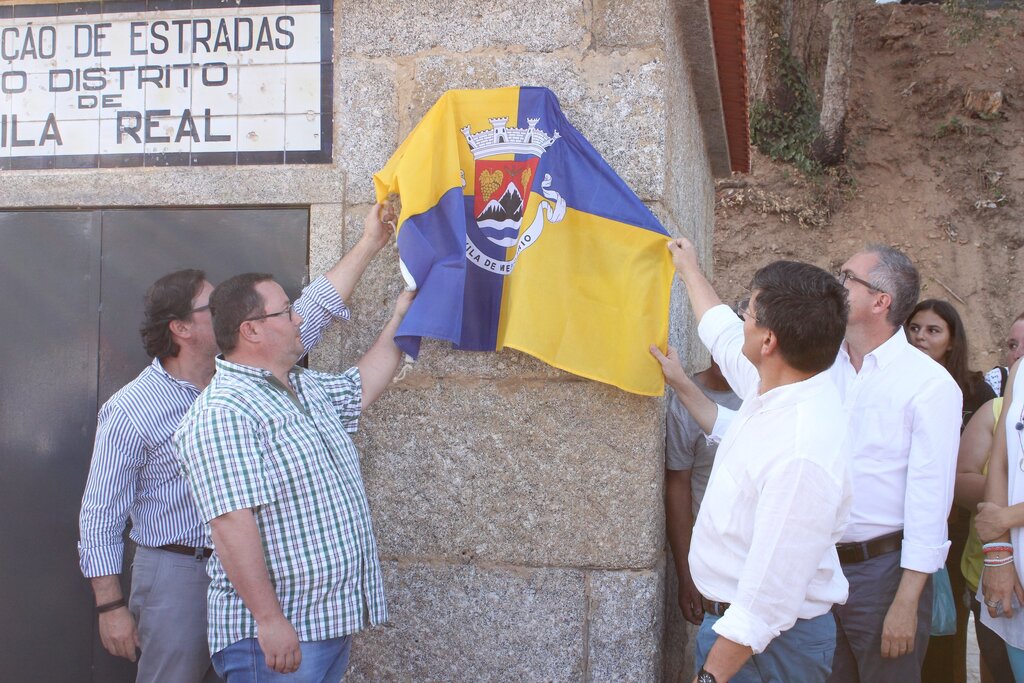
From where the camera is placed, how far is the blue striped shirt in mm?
3066

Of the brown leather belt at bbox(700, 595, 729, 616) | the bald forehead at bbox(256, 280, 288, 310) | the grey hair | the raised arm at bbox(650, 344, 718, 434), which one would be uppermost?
the grey hair

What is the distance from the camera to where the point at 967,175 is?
14.3 metres

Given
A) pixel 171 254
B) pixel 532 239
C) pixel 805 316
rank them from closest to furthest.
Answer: pixel 805 316 → pixel 532 239 → pixel 171 254

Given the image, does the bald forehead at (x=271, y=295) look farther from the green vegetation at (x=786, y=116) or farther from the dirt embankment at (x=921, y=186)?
the green vegetation at (x=786, y=116)

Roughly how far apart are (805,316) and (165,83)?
288cm

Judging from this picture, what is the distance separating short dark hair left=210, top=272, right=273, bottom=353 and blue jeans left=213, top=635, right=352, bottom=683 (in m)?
0.86

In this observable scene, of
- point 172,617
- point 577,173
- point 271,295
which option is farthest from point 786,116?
point 172,617

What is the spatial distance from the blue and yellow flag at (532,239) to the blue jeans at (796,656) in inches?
44.6

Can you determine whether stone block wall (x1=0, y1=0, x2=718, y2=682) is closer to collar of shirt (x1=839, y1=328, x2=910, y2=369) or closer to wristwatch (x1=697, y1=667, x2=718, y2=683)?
collar of shirt (x1=839, y1=328, x2=910, y2=369)

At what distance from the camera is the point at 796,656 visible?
2553mm

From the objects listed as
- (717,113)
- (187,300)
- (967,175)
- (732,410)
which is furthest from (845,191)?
(187,300)

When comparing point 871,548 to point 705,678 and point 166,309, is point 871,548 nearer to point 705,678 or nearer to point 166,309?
point 705,678

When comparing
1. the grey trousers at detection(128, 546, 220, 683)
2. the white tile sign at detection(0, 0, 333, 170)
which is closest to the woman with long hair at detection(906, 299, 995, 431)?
the white tile sign at detection(0, 0, 333, 170)

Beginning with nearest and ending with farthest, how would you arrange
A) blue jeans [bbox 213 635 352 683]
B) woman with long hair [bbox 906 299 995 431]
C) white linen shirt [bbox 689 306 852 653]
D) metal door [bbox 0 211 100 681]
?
1. white linen shirt [bbox 689 306 852 653]
2. blue jeans [bbox 213 635 352 683]
3. metal door [bbox 0 211 100 681]
4. woman with long hair [bbox 906 299 995 431]
